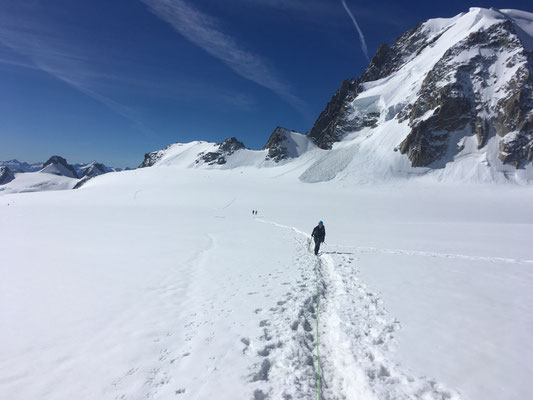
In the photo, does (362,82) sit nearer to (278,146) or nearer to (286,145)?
(286,145)

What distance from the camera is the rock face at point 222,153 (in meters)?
119

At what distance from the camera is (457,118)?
70312mm

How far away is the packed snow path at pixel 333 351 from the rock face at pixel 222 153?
368ft

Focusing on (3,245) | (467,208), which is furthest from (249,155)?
(3,245)

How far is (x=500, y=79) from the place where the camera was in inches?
2768

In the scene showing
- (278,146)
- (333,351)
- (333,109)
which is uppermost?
(333,109)

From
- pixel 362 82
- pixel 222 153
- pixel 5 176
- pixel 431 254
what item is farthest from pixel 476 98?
pixel 5 176

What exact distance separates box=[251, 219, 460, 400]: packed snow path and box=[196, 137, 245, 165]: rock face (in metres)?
112

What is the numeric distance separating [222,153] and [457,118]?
295ft

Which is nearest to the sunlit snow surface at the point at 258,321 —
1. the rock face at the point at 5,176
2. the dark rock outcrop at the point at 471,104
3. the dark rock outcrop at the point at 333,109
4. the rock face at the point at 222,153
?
the dark rock outcrop at the point at 471,104

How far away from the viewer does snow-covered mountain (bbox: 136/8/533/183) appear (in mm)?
61781

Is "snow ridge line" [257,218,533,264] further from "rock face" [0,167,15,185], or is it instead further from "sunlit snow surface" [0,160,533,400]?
"rock face" [0,167,15,185]

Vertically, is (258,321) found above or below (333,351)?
above

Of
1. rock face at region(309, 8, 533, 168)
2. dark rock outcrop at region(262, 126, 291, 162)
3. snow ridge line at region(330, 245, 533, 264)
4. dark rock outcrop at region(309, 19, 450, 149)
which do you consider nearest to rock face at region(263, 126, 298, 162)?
dark rock outcrop at region(262, 126, 291, 162)
